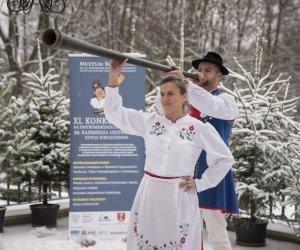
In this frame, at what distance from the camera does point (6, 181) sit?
23.0 ft

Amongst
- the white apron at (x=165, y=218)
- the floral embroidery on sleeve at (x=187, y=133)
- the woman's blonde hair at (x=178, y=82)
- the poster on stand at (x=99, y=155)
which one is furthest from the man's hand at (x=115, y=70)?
the poster on stand at (x=99, y=155)

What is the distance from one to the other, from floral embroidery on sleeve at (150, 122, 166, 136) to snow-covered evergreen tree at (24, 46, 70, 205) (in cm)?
414

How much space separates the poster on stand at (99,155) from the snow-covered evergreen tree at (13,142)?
840 millimetres

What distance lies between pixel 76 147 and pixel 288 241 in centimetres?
283

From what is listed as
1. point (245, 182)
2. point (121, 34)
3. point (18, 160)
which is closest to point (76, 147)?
point (18, 160)

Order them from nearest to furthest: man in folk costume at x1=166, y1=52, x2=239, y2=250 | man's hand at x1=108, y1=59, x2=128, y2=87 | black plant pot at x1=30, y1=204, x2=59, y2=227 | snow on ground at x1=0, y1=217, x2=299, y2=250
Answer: man's hand at x1=108, y1=59, x2=128, y2=87 → man in folk costume at x1=166, y1=52, x2=239, y2=250 → snow on ground at x1=0, y1=217, x2=299, y2=250 → black plant pot at x1=30, y1=204, x2=59, y2=227

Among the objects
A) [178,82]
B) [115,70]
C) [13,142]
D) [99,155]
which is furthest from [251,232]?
[115,70]

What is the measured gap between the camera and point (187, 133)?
328cm

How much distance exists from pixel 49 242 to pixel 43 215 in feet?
3.37

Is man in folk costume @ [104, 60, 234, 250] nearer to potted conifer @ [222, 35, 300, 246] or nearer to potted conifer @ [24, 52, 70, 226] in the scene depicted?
potted conifer @ [222, 35, 300, 246]

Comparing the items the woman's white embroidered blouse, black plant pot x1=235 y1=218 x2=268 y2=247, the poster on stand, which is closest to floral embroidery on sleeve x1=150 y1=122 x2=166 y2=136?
the woman's white embroidered blouse

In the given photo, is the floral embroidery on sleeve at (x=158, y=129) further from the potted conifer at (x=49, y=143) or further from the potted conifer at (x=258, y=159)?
the potted conifer at (x=49, y=143)

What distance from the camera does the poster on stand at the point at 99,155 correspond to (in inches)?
248

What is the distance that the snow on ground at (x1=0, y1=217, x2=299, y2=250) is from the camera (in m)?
6.06
